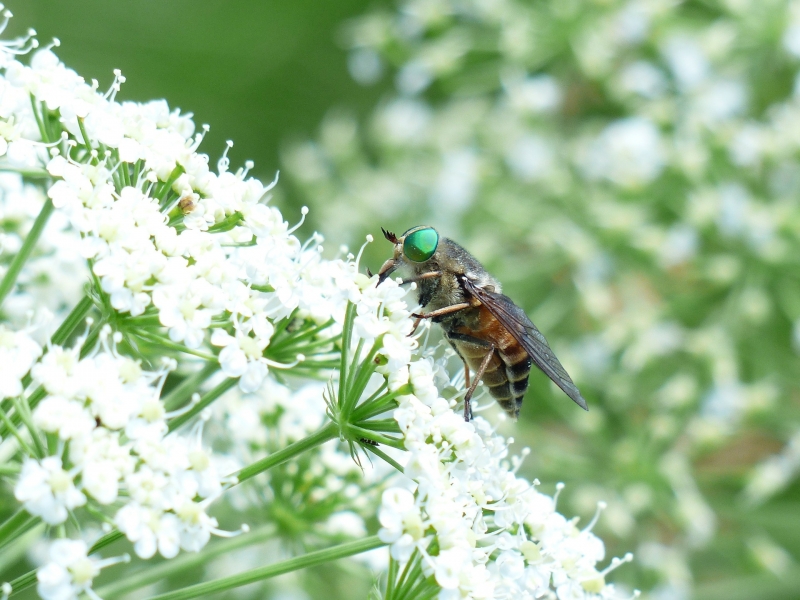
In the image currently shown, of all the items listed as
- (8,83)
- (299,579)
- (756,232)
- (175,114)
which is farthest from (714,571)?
(8,83)

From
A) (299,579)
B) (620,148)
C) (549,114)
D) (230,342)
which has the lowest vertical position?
(230,342)

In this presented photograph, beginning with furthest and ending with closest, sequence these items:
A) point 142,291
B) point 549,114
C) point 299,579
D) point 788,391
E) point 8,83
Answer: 1. point 549,114
2. point 788,391
3. point 299,579
4. point 8,83
5. point 142,291

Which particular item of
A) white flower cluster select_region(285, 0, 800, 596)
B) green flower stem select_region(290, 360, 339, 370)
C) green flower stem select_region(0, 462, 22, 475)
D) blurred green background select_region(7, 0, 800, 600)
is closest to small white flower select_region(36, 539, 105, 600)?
green flower stem select_region(0, 462, 22, 475)

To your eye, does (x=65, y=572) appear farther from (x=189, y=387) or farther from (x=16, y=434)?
(x=189, y=387)

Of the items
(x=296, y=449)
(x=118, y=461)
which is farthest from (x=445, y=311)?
(x=118, y=461)

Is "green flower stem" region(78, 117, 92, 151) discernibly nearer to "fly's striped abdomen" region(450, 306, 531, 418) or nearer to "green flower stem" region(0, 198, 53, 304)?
"green flower stem" region(0, 198, 53, 304)

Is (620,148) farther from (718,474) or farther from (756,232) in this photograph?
(718,474)
